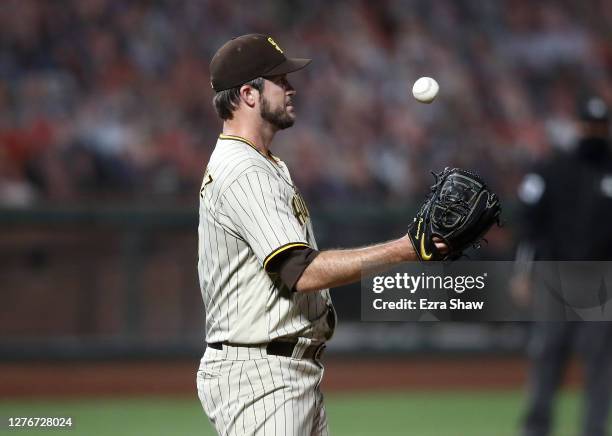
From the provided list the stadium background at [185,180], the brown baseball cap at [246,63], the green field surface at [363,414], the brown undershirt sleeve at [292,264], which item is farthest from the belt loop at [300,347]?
the stadium background at [185,180]

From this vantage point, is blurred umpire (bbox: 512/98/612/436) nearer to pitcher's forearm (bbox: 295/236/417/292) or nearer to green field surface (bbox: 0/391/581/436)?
green field surface (bbox: 0/391/581/436)

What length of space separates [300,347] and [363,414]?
451cm

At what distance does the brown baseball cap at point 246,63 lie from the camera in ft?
10.7

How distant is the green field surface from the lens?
268 inches

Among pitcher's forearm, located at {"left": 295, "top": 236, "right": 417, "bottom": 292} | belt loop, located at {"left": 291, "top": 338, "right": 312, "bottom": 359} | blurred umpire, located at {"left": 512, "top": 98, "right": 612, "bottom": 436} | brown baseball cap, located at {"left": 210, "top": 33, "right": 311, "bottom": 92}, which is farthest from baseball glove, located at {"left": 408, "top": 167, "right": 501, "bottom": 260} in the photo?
blurred umpire, located at {"left": 512, "top": 98, "right": 612, "bottom": 436}

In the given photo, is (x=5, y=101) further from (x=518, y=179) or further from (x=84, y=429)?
(x=518, y=179)

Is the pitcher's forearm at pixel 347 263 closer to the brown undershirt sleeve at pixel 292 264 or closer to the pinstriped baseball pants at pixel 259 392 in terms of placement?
the brown undershirt sleeve at pixel 292 264

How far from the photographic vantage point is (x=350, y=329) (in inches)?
345

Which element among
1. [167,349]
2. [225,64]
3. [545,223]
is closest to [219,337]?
[225,64]

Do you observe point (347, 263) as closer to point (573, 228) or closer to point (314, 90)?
point (573, 228)

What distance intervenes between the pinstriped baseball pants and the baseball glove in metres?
0.58

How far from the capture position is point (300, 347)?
10.4 ft

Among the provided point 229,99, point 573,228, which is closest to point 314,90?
point 573,228

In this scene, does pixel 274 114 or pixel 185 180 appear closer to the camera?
pixel 274 114
